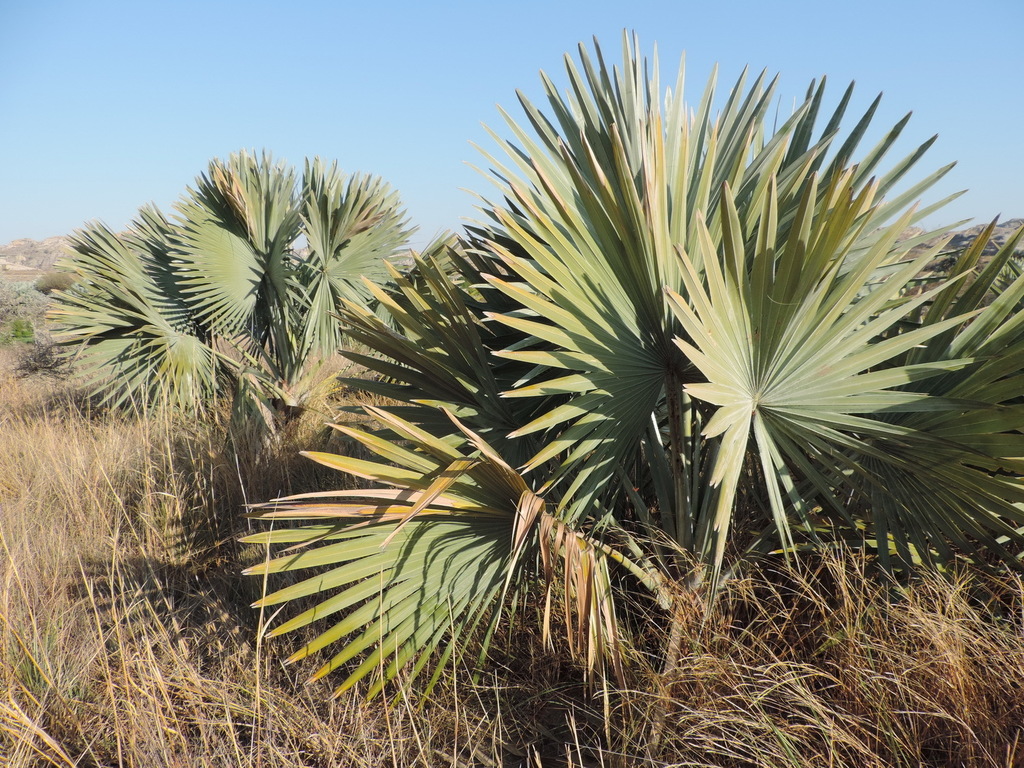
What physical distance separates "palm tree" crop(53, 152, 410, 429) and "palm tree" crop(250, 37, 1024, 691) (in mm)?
3090

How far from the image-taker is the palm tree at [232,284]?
470 centimetres

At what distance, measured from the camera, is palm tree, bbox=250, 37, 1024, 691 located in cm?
145

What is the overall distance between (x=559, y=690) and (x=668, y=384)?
1020 mm

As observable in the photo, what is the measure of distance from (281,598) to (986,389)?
1.80m

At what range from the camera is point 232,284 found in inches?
188

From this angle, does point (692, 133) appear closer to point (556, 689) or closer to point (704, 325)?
point (704, 325)

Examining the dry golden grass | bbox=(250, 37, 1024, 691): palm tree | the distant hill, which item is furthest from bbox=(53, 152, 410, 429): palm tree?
the distant hill

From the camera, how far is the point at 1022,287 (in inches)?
62.1

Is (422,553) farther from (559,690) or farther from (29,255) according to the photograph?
(29,255)

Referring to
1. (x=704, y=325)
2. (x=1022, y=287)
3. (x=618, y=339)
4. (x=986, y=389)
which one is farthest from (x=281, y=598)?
(x=1022, y=287)

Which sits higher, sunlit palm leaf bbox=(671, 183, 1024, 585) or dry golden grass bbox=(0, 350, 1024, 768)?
sunlit palm leaf bbox=(671, 183, 1024, 585)

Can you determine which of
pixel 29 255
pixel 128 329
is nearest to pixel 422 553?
pixel 128 329

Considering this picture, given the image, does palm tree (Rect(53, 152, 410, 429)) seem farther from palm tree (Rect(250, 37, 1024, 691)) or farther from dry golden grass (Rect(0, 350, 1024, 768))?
palm tree (Rect(250, 37, 1024, 691))

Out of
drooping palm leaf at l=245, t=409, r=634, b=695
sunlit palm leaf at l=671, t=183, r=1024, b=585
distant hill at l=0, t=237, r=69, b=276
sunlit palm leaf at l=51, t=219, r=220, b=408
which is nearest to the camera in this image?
sunlit palm leaf at l=671, t=183, r=1024, b=585
